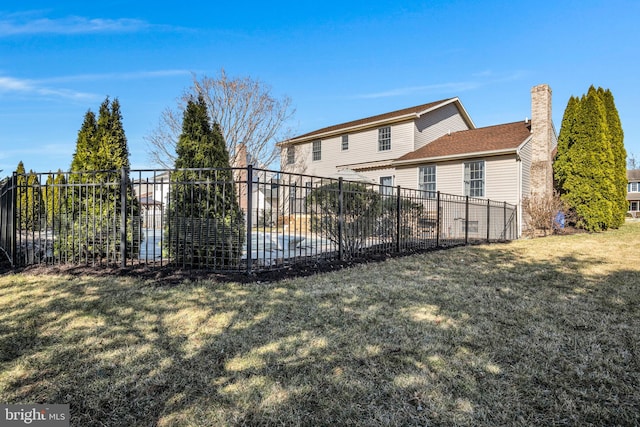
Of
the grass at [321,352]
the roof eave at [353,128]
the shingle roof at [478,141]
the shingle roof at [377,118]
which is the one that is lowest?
the grass at [321,352]

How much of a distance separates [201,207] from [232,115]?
16.2 metres

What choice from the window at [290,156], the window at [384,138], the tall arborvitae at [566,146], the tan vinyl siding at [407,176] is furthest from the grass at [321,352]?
the window at [290,156]

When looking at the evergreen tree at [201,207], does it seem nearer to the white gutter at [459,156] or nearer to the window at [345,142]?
the white gutter at [459,156]

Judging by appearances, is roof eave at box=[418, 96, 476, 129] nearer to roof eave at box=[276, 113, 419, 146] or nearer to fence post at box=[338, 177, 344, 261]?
roof eave at box=[276, 113, 419, 146]

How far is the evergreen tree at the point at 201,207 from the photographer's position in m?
5.48

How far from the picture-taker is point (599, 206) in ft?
46.7

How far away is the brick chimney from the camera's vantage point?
1458 cm

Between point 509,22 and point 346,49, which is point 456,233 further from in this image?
point 346,49

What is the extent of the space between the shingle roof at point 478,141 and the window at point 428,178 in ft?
2.25

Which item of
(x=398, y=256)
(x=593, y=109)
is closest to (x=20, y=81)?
(x=398, y=256)

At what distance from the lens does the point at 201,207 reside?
18.6 feet

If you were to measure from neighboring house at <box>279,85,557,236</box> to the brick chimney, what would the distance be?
0.04 metres

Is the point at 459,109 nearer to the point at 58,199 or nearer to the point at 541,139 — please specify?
the point at 541,139

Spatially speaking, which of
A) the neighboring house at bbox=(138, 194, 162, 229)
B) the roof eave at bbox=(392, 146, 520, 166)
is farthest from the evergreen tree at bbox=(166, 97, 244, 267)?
the roof eave at bbox=(392, 146, 520, 166)
